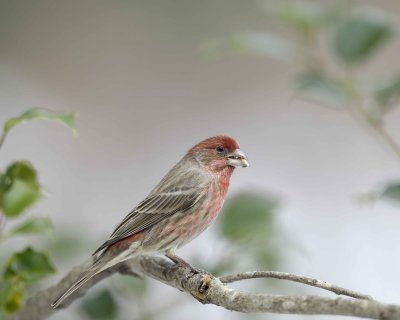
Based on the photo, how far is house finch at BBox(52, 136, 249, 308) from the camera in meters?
2.45

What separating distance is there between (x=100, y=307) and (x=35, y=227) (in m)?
0.56

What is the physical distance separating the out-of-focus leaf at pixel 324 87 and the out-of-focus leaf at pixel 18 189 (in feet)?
2.23

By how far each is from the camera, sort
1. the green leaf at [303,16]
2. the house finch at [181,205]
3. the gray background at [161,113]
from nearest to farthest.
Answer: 1. the green leaf at [303,16]
2. the house finch at [181,205]
3. the gray background at [161,113]

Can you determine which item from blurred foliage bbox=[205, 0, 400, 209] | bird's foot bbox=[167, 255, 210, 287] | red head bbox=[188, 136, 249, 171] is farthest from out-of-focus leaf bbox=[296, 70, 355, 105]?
red head bbox=[188, 136, 249, 171]

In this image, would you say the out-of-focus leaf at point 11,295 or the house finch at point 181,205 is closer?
the out-of-focus leaf at point 11,295

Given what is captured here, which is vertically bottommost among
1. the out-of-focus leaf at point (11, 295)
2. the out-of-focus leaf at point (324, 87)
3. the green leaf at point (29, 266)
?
the out-of-focus leaf at point (11, 295)

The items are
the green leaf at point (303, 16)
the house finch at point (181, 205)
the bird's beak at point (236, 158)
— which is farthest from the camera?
the bird's beak at point (236, 158)

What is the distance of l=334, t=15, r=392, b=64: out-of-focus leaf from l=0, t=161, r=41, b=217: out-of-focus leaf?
84cm

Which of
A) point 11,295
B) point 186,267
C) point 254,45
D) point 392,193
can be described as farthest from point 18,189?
point 392,193

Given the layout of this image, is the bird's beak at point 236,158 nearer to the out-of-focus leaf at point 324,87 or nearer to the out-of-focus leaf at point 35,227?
the out-of-focus leaf at point 324,87

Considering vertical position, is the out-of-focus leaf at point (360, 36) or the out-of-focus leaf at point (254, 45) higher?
the out-of-focus leaf at point (360, 36)

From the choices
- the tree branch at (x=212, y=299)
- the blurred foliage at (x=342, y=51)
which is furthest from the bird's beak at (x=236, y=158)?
the blurred foliage at (x=342, y=51)

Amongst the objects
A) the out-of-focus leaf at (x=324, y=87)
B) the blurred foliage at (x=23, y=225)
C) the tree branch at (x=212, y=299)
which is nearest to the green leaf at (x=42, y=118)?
the blurred foliage at (x=23, y=225)

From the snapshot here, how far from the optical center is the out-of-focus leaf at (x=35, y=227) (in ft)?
5.67
